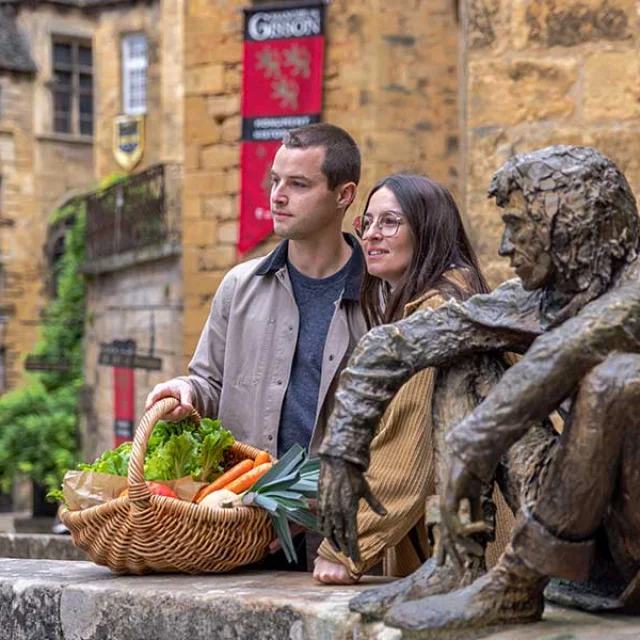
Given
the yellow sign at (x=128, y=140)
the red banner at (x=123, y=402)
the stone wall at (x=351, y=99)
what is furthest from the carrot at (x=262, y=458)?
the yellow sign at (x=128, y=140)

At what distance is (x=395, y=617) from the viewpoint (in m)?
3.30

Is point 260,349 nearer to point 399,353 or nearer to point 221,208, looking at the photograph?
point 399,353

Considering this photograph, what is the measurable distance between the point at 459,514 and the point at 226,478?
1.21 meters

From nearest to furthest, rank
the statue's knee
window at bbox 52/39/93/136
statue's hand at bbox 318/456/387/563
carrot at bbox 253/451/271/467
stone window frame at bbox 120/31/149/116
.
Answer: the statue's knee, statue's hand at bbox 318/456/387/563, carrot at bbox 253/451/271/467, stone window frame at bbox 120/31/149/116, window at bbox 52/39/93/136

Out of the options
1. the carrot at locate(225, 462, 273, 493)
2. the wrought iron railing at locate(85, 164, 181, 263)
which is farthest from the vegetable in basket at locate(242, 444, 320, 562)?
the wrought iron railing at locate(85, 164, 181, 263)

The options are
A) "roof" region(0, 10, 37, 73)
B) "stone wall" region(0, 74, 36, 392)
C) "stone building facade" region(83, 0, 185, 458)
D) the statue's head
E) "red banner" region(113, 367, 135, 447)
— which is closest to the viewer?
the statue's head

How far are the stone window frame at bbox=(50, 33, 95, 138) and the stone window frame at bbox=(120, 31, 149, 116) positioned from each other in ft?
12.2

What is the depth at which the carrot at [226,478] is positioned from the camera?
4262 mm

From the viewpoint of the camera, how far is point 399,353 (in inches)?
132

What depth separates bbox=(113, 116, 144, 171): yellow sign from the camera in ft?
106

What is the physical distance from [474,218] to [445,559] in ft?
9.66

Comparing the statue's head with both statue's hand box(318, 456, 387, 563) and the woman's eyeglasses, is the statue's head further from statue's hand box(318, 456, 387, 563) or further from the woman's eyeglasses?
the woman's eyeglasses

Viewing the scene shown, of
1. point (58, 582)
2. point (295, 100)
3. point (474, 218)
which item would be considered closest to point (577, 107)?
point (474, 218)

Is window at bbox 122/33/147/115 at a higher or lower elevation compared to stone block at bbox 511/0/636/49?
higher
